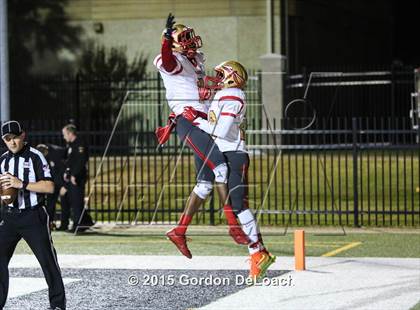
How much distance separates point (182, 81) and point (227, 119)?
435mm

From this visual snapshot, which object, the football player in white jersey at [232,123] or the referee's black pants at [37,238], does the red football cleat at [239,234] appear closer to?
the football player in white jersey at [232,123]

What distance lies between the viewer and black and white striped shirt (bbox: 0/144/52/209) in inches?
429

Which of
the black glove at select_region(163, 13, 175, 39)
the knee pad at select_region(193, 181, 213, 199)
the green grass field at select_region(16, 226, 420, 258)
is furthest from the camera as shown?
the green grass field at select_region(16, 226, 420, 258)

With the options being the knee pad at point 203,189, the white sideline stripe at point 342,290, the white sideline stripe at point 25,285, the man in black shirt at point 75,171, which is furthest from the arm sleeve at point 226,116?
the man in black shirt at point 75,171

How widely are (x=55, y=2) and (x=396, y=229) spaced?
18401 millimetres

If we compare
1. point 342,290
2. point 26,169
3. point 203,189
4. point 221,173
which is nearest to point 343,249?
point 342,290

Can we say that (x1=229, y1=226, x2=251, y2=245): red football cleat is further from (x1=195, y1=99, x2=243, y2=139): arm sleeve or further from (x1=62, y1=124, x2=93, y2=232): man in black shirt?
(x1=62, y1=124, x2=93, y2=232): man in black shirt

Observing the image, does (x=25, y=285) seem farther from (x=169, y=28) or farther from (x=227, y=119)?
(x=169, y=28)

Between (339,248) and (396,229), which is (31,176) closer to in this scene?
(339,248)

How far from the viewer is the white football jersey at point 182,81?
8.02 metres

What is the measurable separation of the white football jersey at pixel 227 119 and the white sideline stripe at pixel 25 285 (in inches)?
242

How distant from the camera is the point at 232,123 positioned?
7969mm

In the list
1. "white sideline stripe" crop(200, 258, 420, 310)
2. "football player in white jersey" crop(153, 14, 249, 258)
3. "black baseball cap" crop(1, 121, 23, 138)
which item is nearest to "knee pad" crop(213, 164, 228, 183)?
"football player in white jersey" crop(153, 14, 249, 258)

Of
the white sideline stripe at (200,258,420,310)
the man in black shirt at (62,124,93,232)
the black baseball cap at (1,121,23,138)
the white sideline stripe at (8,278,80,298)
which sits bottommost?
the white sideline stripe at (8,278,80,298)
